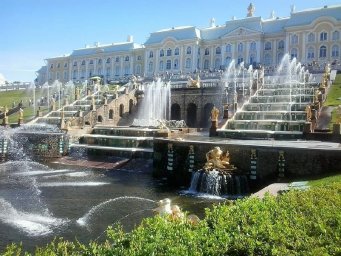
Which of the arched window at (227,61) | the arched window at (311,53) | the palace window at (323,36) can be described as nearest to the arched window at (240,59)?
the arched window at (227,61)

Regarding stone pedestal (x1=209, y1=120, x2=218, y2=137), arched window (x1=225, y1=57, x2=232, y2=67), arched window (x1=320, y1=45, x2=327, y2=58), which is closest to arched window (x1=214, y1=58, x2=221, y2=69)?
arched window (x1=225, y1=57, x2=232, y2=67)

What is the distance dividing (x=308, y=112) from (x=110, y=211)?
18.6m

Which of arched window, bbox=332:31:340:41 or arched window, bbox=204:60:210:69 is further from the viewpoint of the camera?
arched window, bbox=204:60:210:69

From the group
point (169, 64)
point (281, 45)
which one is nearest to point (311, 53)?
point (281, 45)

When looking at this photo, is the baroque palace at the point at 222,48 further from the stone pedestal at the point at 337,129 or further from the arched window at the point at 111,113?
the stone pedestal at the point at 337,129

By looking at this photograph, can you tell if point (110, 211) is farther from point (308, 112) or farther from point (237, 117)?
point (237, 117)

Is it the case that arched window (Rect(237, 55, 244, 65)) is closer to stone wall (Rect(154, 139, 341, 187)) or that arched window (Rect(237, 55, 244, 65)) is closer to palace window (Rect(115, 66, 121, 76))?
palace window (Rect(115, 66, 121, 76))

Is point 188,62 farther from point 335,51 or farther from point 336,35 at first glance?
point 336,35

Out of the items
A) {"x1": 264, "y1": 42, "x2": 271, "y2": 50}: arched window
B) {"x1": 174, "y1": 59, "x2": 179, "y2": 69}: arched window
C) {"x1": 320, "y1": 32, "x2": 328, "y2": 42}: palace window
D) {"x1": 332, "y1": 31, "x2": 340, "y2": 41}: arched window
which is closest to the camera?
{"x1": 332, "y1": 31, "x2": 340, "y2": 41}: arched window

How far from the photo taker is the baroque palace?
243 ft

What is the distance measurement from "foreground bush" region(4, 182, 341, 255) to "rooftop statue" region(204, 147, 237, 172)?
37.0 feet

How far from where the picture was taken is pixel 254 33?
81.0m

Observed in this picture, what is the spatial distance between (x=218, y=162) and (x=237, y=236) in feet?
44.0

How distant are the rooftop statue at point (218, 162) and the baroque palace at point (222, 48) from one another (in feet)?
160
